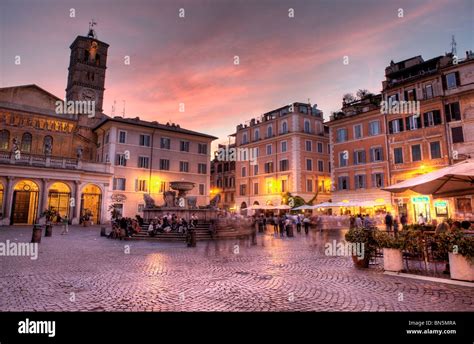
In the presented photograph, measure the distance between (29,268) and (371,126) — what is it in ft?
114

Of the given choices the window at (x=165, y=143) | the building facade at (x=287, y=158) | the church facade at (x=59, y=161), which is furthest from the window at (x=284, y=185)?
the window at (x=165, y=143)

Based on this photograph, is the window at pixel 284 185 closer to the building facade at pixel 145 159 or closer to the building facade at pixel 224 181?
the building facade at pixel 145 159

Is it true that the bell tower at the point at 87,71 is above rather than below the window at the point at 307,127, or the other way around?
above

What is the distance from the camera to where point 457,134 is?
91.0 feet

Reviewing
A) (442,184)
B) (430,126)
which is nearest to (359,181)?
(430,126)

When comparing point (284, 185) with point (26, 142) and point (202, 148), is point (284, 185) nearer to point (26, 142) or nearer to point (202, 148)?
point (202, 148)

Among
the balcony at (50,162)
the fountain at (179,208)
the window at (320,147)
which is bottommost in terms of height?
the fountain at (179,208)

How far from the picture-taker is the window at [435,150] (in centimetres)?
2878

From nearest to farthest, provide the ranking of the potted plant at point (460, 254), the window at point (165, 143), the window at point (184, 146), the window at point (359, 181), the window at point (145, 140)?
1. the potted plant at point (460, 254)
2. the window at point (359, 181)
3. the window at point (145, 140)
4. the window at point (165, 143)
5. the window at point (184, 146)

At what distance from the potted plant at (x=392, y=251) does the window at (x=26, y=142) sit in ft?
137

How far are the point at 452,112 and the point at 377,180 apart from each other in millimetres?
9599

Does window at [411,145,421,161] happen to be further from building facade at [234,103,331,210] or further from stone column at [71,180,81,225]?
stone column at [71,180,81,225]
